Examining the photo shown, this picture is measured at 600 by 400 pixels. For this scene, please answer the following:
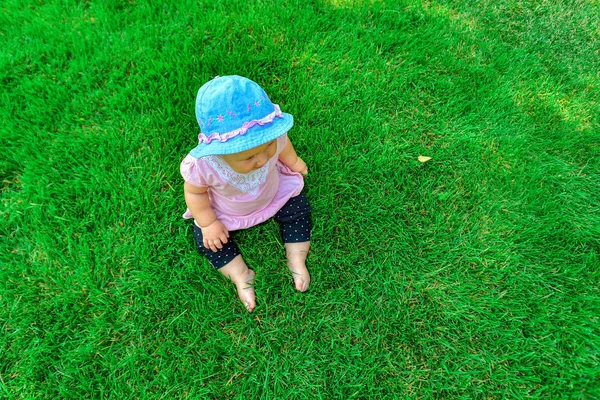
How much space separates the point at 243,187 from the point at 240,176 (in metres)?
0.09

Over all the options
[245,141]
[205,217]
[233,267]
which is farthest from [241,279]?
[245,141]

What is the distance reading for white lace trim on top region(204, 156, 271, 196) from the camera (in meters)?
1.73

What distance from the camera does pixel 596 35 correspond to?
3109 millimetres

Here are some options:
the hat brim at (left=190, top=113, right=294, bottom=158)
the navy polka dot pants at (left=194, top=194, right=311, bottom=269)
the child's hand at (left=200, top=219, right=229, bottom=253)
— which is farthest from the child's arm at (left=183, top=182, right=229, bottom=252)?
the hat brim at (left=190, top=113, right=294, bottom=158)

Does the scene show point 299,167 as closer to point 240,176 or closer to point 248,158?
point 240,176

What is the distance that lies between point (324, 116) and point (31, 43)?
2228mm

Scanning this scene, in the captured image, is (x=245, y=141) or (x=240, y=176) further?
(x=240, y=176)

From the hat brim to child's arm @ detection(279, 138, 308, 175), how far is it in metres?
0.56

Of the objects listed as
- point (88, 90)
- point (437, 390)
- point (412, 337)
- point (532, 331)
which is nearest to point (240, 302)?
point (412, 337)

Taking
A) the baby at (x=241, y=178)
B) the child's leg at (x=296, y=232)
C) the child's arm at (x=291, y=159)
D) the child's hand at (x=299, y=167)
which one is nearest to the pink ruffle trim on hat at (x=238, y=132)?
the baby at (x=241, y=178)

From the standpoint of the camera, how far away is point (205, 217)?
197 centimetres

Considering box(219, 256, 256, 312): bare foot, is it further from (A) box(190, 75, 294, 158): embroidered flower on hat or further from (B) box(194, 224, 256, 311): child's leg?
(A) box(190, 75, 294, 158): embroidered flower on hat

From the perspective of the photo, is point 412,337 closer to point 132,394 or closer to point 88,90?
point 132,394

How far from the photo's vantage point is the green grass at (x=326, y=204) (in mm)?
1919
